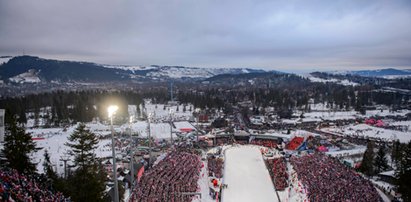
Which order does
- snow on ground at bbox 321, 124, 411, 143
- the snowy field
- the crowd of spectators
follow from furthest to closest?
snow on ground at bbox 321, 124, 411, 143 → the crowd of spectators → the snowy field

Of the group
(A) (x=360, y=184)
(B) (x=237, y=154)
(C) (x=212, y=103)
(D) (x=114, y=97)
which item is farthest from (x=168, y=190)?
(D) (x=114, y=97)

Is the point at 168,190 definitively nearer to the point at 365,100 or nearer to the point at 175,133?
the point at 175,133

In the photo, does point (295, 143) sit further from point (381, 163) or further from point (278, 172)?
point (278, 172)

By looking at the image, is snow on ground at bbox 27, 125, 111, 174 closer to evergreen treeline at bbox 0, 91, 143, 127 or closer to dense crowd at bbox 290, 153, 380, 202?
evergreen treeline at bbox 0, 91, 143, 127

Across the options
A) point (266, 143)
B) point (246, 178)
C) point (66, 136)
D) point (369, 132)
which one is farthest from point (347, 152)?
point (66, 136)

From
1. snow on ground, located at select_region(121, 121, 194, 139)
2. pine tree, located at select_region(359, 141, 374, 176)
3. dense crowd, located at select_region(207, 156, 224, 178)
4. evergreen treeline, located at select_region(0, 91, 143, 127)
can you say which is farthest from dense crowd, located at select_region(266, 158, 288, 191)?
evergreen treeline, located at select_region(0, 91, 143, 127)

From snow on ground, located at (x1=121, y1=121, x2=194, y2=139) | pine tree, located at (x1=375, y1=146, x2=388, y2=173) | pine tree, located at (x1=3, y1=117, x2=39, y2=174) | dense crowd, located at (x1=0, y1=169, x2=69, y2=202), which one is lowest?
snow on ground, located at (x1=121, y1=121, x2=194, y2=139)
